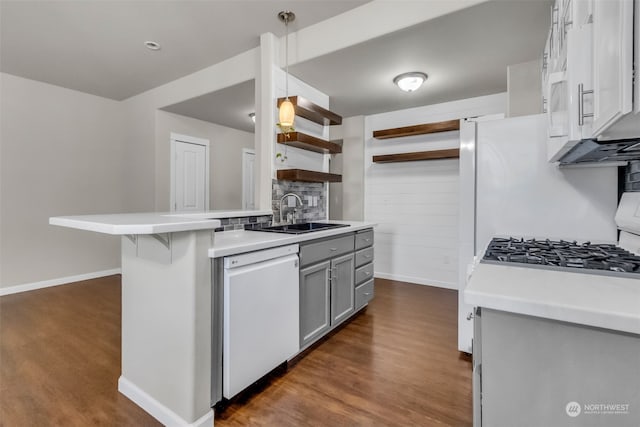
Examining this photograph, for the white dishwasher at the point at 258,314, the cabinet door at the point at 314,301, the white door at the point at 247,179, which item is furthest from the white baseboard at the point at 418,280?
the white door at the point at 247,179

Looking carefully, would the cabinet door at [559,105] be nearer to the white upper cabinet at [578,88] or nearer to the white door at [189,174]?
the white upper cabinet at [578,88]

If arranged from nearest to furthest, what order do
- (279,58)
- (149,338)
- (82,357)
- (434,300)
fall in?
(149,338)
(82,357)
(279,58)
(434,300)

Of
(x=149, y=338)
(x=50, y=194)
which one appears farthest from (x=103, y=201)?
(x=149, y=338)

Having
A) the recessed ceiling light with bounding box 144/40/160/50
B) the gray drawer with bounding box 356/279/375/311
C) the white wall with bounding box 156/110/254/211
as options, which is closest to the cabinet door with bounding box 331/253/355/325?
the gray drawer with bounding box 356/279/375/311

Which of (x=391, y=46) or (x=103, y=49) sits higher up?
(x=103, y=49)

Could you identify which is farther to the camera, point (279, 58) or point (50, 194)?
point (50, 194)

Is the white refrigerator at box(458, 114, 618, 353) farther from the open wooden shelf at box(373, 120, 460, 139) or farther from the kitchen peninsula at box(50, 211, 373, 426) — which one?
the open wooden shelf at box(373, 120, 460, 139)

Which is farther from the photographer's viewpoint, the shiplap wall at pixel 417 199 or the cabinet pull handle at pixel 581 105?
the shiplap wall at pixel 417 199

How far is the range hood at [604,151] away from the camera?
110 cm

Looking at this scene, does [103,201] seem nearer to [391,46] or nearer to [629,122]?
[391,46]

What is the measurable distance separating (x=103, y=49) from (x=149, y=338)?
128 inches

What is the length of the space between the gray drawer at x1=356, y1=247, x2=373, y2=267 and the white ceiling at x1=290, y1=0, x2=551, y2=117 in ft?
6.12

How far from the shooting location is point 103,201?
4.62m

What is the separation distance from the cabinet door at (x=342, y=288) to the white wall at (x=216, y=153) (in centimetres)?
316
